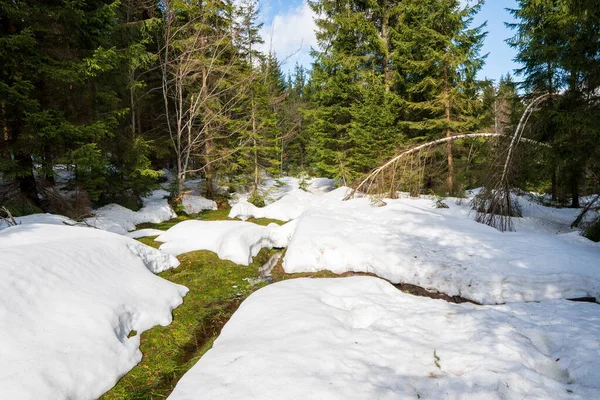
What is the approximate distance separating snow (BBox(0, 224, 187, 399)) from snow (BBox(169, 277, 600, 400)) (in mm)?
1482

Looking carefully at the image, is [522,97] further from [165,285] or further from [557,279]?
[165,285]

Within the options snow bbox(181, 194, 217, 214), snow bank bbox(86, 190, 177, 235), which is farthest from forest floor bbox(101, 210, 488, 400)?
snow bbox(181, 194, 217, 214)

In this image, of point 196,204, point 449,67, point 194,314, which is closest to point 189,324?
point 194,314

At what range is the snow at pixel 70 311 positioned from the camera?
3336mm

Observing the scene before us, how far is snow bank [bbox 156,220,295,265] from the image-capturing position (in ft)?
30.3

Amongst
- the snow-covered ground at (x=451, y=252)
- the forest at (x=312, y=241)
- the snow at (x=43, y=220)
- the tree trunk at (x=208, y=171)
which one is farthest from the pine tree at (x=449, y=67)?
the snow at (x=43, y=220)

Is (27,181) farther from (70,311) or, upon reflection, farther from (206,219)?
(70,311)

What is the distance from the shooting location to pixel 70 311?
4223mm

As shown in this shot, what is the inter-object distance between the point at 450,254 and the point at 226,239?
7.06 m

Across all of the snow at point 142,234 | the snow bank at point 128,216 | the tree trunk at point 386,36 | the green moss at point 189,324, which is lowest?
the green moss at point 189,324

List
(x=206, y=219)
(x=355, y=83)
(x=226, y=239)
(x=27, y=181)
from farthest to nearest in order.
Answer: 1. (x=355, y=83)
2. (x=206, y=219)
3. (x=27, y=181)
4. (x=226, y=239)

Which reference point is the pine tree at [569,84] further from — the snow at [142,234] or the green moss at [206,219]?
the snow at [142,234]

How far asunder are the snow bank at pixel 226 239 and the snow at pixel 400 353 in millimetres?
→ 4160

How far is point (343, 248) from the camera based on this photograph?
8.26 meters
